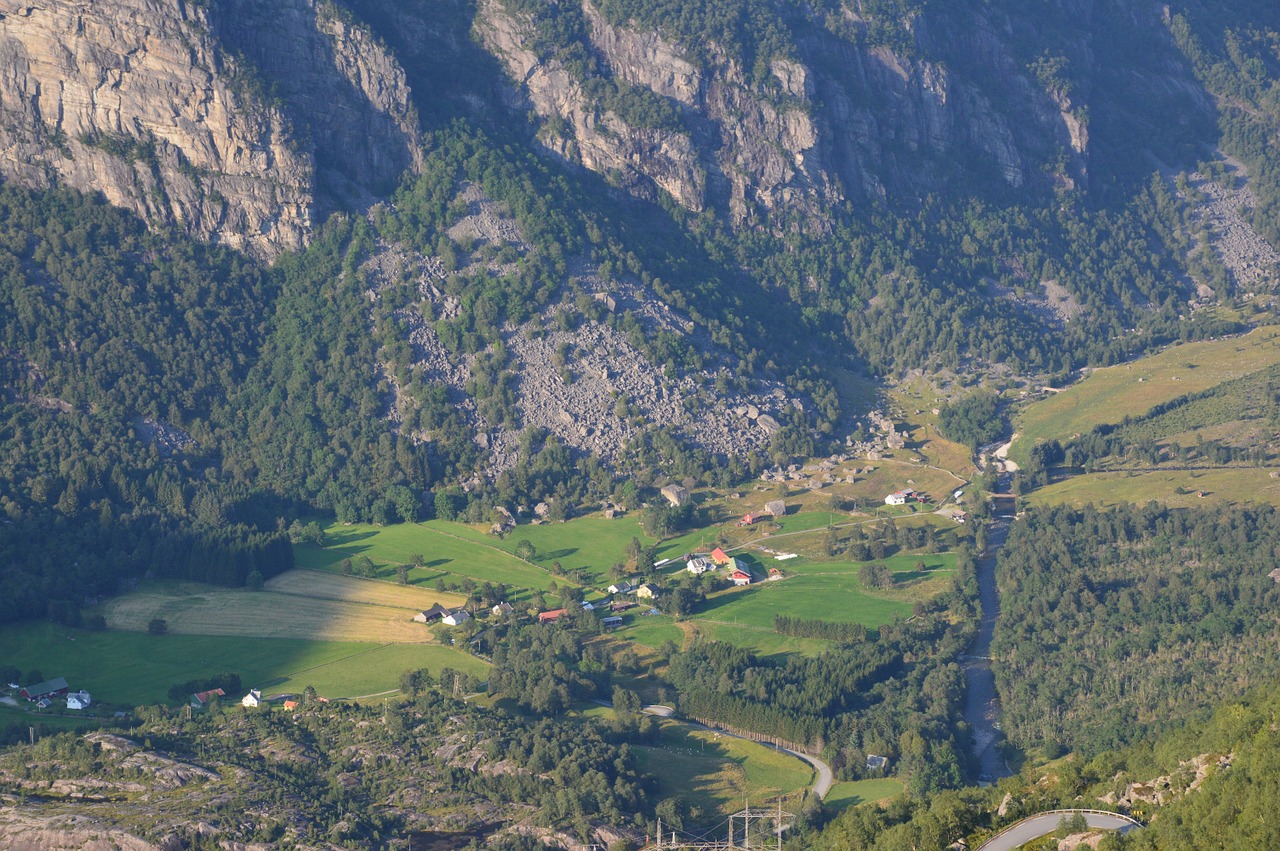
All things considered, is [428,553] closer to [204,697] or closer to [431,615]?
[431,615]

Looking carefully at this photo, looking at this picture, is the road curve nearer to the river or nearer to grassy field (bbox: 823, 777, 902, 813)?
grassy field (bbox: 823, 777, 902, 813)

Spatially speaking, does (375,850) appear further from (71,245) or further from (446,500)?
(71,245)

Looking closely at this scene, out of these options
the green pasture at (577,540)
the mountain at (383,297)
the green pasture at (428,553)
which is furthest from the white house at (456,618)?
the mountain at (383,297)

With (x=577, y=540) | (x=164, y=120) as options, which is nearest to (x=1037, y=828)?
(x=577, y=540)

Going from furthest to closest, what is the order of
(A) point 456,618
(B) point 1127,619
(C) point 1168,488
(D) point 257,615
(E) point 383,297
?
(E) point 383,297, (C) point 1168,488, (D) point 257,615, (A) point 456,618, (B) point 1127,619

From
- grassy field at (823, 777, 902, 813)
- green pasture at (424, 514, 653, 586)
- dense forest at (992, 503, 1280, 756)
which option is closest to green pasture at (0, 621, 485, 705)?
green pasture at (424, 514, 653, 586)

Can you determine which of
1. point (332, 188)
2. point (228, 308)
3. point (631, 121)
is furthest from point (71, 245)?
point (631, 121)
